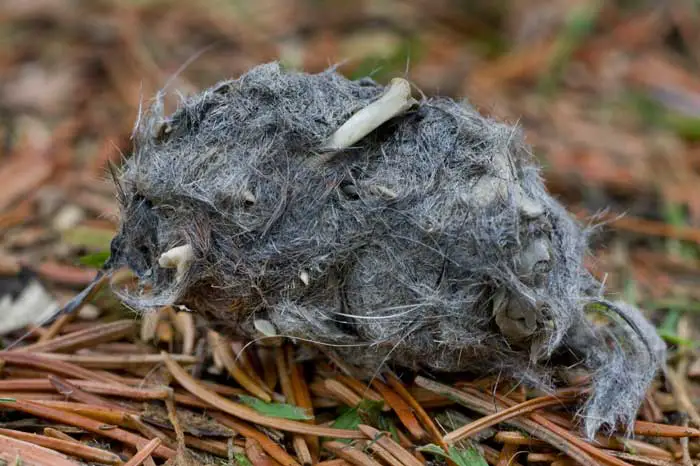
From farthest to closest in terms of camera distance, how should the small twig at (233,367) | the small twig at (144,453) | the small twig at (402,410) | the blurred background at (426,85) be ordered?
the blurred background at (426,85), the small twig at (233,367), the small twig at (402,410), the small twig at (144,453)

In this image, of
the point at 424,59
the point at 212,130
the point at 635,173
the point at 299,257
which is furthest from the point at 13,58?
the point at 635,173

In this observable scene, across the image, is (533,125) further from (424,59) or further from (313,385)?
(313,385)

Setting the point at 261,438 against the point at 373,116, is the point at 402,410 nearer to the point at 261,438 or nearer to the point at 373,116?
the point at 261,438

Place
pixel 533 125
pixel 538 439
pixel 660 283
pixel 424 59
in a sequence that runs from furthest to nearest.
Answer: pixel 424 59, pixel 533 125, pixel 660 283, pixel 538 439

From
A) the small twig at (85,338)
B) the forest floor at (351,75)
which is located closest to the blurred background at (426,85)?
the forest floor at (351,75)

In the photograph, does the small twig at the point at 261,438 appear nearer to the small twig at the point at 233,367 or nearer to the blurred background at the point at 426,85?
the small twig at the point at 233,367

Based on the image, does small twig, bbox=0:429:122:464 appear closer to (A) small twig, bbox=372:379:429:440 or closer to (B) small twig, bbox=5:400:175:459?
(B) small twig, bbox=5:400:175:459
